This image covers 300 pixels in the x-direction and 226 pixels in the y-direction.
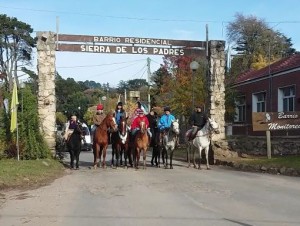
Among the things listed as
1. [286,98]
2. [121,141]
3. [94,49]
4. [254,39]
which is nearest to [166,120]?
[121,141]

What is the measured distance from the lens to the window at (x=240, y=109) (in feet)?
125

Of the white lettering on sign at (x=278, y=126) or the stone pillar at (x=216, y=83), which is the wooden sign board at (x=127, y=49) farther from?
the white lettering on sign at (x=278, y=126)

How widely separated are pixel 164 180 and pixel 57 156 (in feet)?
30.3

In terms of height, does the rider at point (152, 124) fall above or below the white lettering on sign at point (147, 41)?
below

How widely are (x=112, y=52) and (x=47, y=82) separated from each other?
370 cm

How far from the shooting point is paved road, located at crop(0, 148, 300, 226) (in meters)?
9.66

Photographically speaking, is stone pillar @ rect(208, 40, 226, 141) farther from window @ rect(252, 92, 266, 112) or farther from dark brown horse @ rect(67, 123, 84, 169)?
window @ rect(252, 92, 266, 112)

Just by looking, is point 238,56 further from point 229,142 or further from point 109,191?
point 109,191

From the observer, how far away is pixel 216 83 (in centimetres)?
2520

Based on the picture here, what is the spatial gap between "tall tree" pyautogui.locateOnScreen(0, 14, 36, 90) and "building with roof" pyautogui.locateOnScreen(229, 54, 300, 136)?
46.9 meters

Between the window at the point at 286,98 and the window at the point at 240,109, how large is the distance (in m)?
5.77

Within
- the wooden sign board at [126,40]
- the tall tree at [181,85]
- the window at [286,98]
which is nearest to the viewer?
the wooden sign board at [126,40]

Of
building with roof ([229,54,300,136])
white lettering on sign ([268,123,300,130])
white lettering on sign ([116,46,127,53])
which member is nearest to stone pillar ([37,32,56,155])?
white lettering on sign ([116,46,127,53])

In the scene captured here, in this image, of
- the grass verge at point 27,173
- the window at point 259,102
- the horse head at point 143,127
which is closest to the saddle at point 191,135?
the horse head at point 143,127
